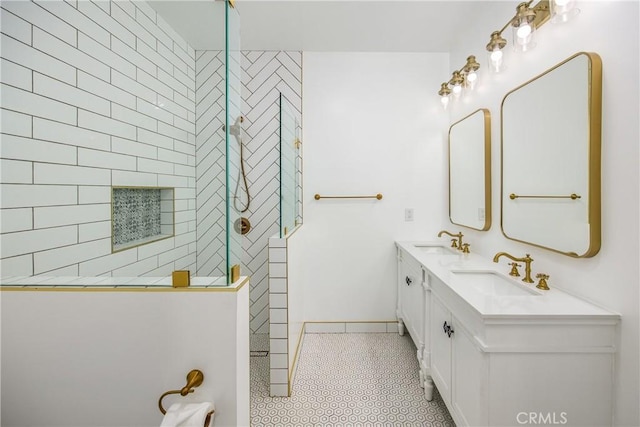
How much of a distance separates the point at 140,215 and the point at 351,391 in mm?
1607

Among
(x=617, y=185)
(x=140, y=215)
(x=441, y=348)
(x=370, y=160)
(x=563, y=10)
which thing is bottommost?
(x=441, y=348)

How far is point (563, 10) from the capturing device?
1214mm

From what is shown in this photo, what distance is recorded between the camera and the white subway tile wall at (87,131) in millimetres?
978

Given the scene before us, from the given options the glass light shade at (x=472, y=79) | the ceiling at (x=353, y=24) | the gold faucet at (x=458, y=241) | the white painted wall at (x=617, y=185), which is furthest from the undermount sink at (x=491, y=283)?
the ceiling at (x=353, y=24)

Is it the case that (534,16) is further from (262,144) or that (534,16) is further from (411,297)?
(262,144)

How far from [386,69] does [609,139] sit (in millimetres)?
1908

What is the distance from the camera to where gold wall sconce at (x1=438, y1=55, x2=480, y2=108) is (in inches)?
77.3

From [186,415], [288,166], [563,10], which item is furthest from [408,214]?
[186,415]

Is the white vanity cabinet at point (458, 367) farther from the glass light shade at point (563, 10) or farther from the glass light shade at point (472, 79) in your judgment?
the glass light shade at point (472, 79)

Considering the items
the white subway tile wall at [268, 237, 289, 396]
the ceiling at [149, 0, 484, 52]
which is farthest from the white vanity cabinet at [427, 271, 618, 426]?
the ceiling at [149, 0, 484, 52]

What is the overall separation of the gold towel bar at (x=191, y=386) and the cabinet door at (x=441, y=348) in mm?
1099

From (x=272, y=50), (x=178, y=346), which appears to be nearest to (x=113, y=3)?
(x=178, y=346)

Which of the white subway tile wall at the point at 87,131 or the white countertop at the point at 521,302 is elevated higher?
the white subway tile wall at the point at 87,131

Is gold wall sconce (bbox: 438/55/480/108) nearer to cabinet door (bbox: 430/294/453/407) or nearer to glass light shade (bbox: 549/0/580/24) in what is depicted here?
glass light shade (bbox: 549/0/580/24)
